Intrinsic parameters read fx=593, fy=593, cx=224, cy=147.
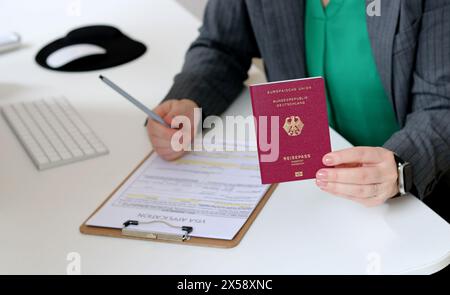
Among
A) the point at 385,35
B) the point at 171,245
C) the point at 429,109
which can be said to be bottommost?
the point at 171,245

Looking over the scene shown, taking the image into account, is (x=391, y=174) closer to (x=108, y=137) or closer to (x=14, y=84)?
(x=108, y=137)

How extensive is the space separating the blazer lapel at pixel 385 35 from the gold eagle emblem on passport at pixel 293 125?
349mm

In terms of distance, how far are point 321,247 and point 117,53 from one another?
34.9 inches

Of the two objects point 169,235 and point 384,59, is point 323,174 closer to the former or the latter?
point 169,235

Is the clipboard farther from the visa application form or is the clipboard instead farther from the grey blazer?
the grey blazer

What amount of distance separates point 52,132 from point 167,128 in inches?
10.1

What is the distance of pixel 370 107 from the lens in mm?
1211

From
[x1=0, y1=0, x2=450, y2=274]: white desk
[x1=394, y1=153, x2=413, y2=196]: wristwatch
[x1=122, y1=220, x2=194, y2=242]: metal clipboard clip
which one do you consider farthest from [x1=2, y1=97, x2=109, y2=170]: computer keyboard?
[x1=394, y1=153, x2=413, y2=196]: wristwatch

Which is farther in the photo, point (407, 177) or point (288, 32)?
point (288, 32)

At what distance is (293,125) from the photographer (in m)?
0.79

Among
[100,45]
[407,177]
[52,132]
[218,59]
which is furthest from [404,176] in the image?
[100,45]

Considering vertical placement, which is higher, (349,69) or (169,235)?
(349,69)

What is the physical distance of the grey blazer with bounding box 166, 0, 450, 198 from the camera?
95 cm

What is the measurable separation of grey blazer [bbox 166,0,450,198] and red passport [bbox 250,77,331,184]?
18cm
